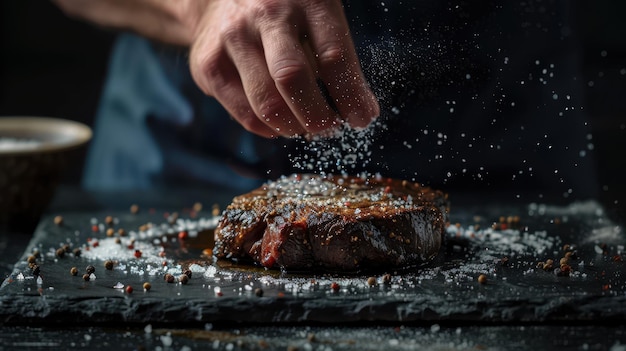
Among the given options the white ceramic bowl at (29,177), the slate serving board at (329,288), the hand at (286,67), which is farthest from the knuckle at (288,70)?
the white ceramic bowl at (29,177)

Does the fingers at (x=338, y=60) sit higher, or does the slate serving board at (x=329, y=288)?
the fingers at (x=338, y=60)

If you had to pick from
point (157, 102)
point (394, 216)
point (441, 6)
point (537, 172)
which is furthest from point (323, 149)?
point (157, 102)

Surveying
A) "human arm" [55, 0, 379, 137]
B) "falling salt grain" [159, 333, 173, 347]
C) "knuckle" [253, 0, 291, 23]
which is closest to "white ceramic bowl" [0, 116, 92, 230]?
"human arm" [55, 0, 379, 137]

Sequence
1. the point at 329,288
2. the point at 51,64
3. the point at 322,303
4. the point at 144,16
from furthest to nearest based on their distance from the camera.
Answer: the point at 51,64, the point at 144,16, the point at 329,288, the point at 322,303

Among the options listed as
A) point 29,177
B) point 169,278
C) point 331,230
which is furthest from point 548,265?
point 29,177

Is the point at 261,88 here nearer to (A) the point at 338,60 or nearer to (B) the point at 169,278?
(A) the point at 338,60

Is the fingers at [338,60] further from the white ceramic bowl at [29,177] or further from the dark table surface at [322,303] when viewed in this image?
→ the white ceramic bowl at [29,177]

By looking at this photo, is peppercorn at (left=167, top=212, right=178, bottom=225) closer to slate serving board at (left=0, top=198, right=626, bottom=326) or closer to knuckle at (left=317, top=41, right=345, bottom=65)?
slate serving board at (left=0, top=198, right=626, bottom=326)
